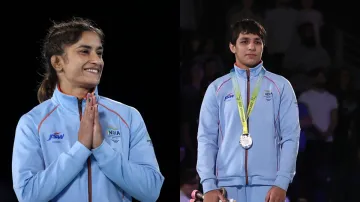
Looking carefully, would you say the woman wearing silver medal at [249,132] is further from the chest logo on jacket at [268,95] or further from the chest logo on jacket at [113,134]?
the chest logo on jacket at [113,134]

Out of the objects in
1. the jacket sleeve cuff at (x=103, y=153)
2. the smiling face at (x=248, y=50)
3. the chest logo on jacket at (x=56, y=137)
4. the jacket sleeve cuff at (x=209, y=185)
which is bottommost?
the jacket sleeve cuff at (x=209, y=185)

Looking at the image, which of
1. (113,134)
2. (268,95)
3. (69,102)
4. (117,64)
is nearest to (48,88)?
(69,102)

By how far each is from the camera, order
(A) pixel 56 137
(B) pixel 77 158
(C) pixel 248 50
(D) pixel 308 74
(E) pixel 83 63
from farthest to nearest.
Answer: (D) pixel 308 74, (C) pixel 248 50, (E) pixel 83 63, (A) pixel 56 137, (B) pixel 77 158

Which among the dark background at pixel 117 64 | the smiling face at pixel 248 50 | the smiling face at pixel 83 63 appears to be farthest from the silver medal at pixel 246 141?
the smiling face at pixel 83 63

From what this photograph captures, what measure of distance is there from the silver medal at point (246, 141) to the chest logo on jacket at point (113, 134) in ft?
4.35

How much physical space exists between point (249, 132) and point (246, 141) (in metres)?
0.06

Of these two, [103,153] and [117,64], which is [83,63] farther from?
[117,64]

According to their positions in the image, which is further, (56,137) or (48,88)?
Answer: (48,88)

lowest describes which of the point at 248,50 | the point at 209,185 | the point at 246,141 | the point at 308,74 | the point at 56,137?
the point at 209,185

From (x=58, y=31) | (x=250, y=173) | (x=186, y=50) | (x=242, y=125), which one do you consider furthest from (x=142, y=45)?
(x=58, y=31)

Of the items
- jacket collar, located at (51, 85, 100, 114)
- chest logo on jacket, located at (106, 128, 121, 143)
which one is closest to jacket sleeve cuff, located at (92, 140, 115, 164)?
chest logo on jacket, located at (106, 128, 121, 143)

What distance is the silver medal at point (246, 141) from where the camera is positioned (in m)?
3.44

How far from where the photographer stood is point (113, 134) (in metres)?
2.27

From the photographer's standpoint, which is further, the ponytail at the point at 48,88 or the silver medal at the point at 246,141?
the silver medal at the point at 246,141
